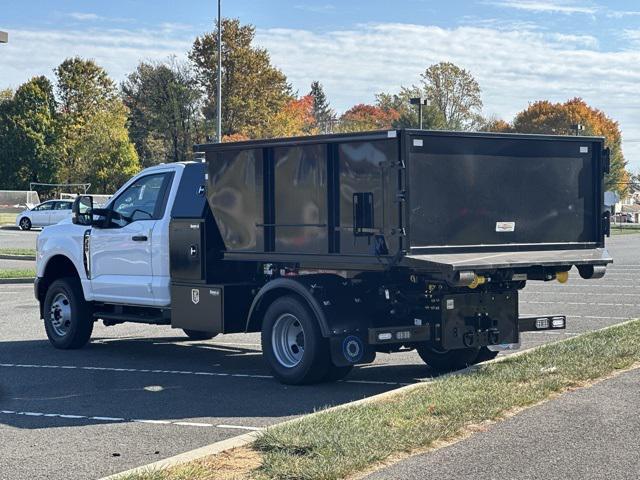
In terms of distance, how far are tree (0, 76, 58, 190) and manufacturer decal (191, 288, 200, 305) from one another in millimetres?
65204

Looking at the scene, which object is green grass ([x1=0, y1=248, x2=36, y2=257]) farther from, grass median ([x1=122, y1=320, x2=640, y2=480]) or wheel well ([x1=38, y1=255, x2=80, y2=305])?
grass median ([x1=122, y1=320, x2=640, y2=480])

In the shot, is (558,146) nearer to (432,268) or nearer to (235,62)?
(432,268)

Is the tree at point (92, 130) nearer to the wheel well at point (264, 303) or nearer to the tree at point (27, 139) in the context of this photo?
the tree at point (27, 139)

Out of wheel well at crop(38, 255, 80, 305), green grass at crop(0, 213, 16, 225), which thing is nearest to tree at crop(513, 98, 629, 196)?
green grass at crop(0, 213, 16, 225)

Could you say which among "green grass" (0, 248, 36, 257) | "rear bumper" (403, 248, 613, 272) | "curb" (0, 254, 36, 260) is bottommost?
"curb" (0, 254, 36, 260)

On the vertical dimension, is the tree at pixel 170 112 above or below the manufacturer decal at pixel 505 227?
above

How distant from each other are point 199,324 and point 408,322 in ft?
Answer: 8.15

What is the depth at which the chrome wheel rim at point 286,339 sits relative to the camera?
10.4 m

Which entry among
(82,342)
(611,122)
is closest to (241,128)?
(611,122)

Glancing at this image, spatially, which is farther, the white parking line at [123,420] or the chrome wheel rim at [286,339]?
the chrome wheel rim at [286,339]

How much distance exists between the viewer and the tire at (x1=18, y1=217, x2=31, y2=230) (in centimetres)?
5062

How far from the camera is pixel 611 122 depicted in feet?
300

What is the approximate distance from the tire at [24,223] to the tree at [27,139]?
2396 centimetres

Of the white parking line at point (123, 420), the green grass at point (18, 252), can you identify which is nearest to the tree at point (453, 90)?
the green grass at point (18, 252)
